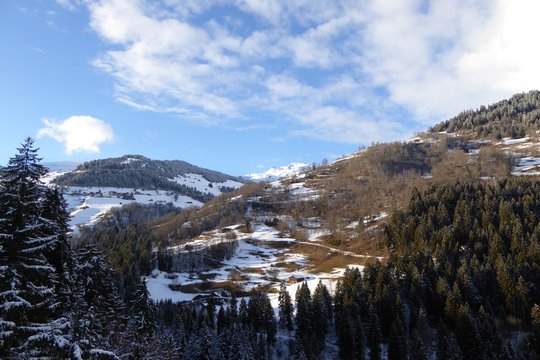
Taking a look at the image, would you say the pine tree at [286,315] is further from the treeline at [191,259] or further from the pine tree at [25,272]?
the pine tree at [25,272]

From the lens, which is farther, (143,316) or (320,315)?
(320,315)

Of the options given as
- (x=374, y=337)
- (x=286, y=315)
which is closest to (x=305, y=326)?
(x=286, y=315)

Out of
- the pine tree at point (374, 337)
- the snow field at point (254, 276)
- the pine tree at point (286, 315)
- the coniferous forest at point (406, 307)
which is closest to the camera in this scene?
the coniferous forest at point (406, 307)

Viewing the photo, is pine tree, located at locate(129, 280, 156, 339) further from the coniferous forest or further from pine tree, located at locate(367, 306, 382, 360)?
pine tree, located at locate(367, 306, 382, 360)

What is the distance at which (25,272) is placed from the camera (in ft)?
68.0

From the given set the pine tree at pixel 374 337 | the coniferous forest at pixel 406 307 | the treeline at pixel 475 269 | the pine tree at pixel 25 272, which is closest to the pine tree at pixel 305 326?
the coniferous forest at pixel 406 307

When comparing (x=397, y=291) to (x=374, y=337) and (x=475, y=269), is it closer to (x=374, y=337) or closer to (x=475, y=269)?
(x=374, y=337)

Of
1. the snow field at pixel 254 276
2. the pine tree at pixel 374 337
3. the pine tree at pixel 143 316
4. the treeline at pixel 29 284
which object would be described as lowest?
the pine tree at pixel 374 337

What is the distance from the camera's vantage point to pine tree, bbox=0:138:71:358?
18.6 metres

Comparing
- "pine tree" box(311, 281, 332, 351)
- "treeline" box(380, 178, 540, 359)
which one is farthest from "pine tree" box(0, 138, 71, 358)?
"treeline" box(380, 178, 540, 359)

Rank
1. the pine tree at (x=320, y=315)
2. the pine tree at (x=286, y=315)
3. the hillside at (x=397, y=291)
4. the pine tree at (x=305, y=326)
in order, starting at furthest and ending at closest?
1. the pine tree at (x=286, y=315)
2. the pine tree at (x=320, y=315)
3. the hillside at (x=397, y=291)
4. the pine tree at (x=305, y=326)

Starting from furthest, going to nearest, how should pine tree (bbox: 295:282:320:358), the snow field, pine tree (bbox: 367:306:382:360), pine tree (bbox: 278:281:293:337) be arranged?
the snow field → pine tree (bbox: 278:281:293:337) → pine tree (bbox: 367:306:382:360) → pine tree (bbox: 295:282:320:358)

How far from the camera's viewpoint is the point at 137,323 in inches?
2586

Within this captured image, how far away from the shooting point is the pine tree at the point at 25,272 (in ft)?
61.2
